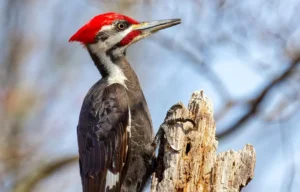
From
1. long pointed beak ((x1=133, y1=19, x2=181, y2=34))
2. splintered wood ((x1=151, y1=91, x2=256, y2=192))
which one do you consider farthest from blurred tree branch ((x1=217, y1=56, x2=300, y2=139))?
splintered wood ((x1=151, y1=91, x2=256, y2=192))

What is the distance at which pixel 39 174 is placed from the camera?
7.07m

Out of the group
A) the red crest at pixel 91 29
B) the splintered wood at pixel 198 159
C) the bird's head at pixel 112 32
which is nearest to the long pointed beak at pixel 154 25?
the bird's head at pixel 112 32

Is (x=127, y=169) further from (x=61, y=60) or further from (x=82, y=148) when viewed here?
(x=61, y=60)

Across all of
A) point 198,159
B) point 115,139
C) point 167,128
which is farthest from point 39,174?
point 198,159

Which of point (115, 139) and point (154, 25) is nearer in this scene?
point (115, 139)

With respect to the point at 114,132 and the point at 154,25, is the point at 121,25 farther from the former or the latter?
the point at 114,132

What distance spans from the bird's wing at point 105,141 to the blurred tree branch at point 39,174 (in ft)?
5.70

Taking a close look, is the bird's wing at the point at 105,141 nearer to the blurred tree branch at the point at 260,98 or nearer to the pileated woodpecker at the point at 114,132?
the pileated woodpecker at the point at 114,132

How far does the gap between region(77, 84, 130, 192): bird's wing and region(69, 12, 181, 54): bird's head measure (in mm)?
430

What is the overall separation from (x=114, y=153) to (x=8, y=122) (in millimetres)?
3083

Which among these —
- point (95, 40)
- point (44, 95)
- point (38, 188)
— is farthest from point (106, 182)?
point (44, 95)

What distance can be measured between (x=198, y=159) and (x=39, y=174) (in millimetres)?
2582

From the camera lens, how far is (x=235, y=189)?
4.78 m

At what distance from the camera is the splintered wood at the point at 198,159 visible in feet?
15.7
